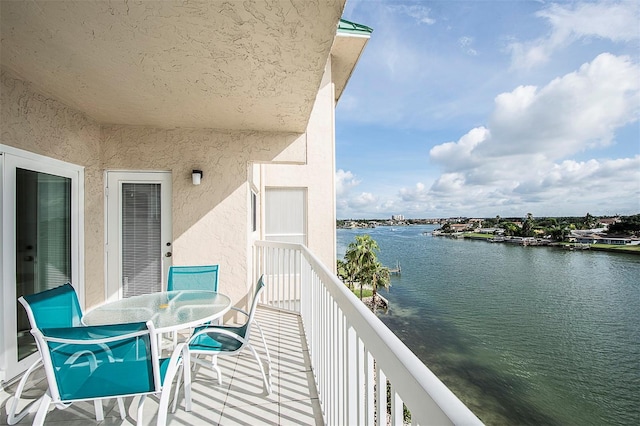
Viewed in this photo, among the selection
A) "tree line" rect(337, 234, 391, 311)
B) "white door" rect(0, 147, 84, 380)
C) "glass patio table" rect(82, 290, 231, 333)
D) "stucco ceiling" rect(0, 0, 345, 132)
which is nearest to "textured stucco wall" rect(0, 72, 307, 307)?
"white door" rect(0, 147, 84, 380)

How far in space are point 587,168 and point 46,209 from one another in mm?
61219

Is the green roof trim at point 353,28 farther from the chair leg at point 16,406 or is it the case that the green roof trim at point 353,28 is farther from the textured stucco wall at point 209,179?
the chair leg at point 16,406

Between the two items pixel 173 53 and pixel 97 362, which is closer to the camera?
pixel 97 362

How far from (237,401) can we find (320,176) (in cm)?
640

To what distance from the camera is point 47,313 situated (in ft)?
7.91

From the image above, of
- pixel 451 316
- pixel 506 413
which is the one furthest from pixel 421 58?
pixel 506 413

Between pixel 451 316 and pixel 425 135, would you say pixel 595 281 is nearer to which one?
pixel 451 316

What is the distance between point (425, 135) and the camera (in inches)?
2216

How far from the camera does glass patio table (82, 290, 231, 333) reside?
2467 millimetres

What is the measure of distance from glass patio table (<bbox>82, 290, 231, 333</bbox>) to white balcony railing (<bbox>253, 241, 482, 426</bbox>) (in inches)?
37.8

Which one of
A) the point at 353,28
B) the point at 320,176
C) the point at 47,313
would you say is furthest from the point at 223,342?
the point at 353,28

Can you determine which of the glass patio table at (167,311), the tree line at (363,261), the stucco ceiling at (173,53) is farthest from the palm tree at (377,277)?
the glass patio table at (167,311)

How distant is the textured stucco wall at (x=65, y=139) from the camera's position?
297 cm

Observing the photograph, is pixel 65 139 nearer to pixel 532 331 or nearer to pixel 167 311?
pixel 167 311
